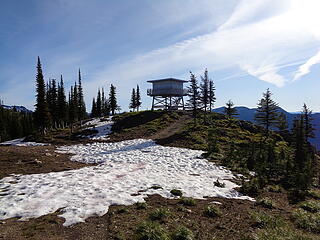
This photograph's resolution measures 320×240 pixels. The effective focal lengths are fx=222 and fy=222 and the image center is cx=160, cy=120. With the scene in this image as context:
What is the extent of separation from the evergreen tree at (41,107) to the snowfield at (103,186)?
30.1m

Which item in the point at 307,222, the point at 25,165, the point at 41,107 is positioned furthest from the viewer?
the point at 41,107

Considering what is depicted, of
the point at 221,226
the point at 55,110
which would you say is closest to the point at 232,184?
the point at 221,226

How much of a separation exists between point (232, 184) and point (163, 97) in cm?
4878

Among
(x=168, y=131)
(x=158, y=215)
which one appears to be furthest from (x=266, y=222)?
(x=168, y=131)

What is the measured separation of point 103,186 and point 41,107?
41334mm

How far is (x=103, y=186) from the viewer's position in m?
12.2

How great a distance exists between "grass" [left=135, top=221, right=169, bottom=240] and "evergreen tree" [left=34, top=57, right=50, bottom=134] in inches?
1731

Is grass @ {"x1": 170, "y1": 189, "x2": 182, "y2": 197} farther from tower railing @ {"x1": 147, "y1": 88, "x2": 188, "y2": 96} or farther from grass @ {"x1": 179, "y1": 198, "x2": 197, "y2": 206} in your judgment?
tower railing @ {"x1": 147, "y1": 88, "x2": 188, "y2": 96}

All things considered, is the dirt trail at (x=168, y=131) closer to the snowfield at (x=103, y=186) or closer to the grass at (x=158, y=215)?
the snowfield at (x=103, y=186)

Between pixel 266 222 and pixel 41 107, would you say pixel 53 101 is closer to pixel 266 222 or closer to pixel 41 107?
pixel 41 107

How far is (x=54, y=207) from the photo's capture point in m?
9.43

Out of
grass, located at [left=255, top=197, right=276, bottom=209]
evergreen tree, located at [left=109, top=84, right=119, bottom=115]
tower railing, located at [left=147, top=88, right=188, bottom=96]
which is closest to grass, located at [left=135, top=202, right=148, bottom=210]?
grass, located at [left=255, top=197, right=276, bottom=209]

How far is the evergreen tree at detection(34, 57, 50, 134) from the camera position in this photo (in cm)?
4519

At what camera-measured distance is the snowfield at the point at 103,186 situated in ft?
30.8
